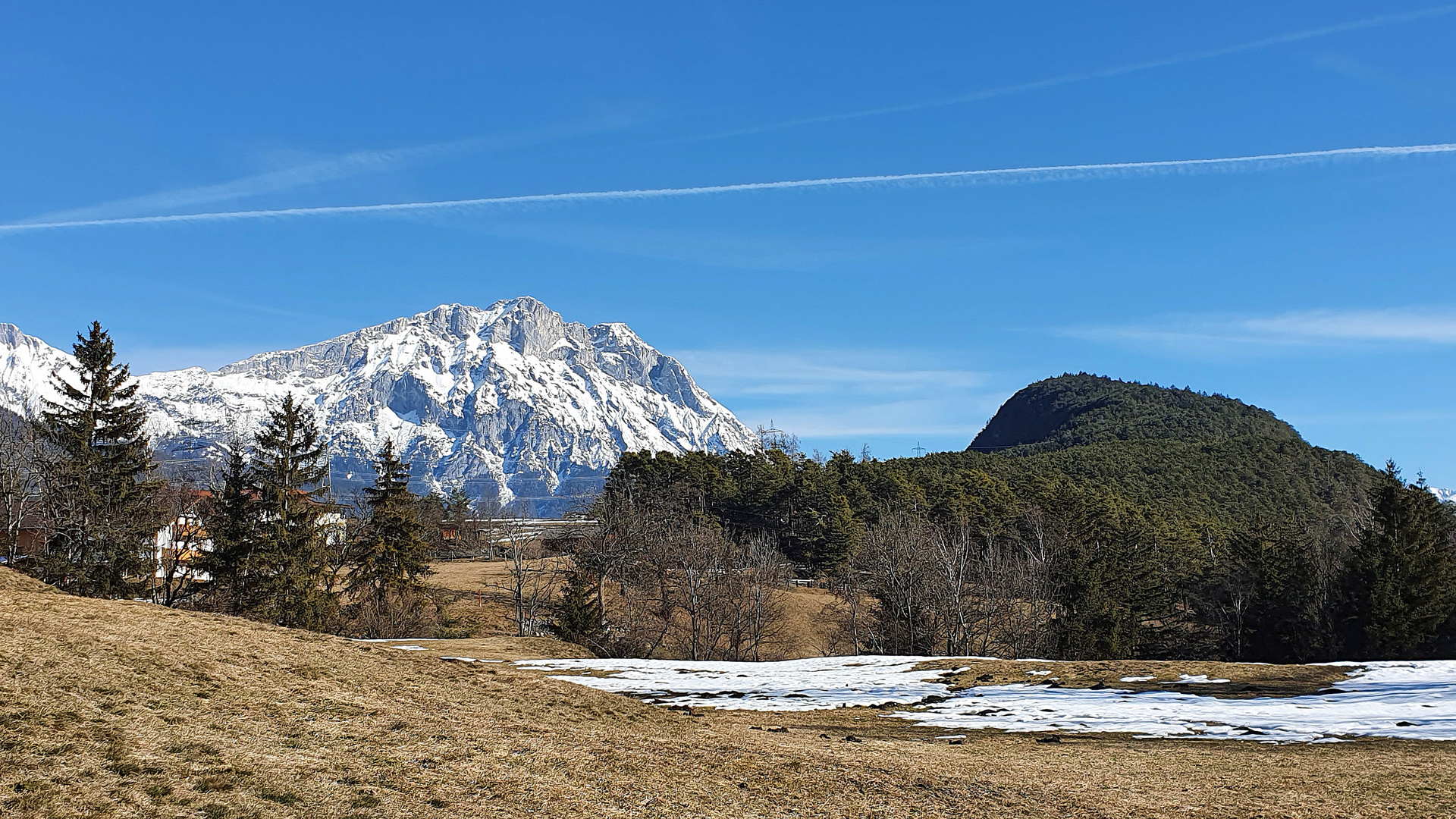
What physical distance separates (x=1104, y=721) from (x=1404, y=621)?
37.7 m

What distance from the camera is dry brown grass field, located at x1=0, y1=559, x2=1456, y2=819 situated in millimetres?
10617

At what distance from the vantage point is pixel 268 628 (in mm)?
20938

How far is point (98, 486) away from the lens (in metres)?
42.0

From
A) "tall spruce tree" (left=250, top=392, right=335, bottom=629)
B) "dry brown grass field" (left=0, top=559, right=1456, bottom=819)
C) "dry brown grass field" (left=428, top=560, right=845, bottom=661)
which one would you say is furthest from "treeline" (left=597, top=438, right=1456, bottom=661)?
"dry brown grass field" (left=0, top=559, right=1456, bottom=819)

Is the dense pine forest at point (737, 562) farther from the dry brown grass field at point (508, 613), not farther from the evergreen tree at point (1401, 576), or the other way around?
the dry brown grass field at point (508, 613)

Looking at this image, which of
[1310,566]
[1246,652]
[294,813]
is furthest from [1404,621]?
[294,813]

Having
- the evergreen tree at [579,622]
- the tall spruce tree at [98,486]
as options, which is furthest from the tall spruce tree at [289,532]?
the evergreen tree at [579,622]

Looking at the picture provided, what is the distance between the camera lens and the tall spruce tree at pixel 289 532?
1737 inches

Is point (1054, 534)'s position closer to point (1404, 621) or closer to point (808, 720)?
point (1404, 621)

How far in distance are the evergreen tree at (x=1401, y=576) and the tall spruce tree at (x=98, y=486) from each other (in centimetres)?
6343

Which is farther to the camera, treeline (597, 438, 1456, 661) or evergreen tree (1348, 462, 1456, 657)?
treeline (597, 438, 1456, 661)

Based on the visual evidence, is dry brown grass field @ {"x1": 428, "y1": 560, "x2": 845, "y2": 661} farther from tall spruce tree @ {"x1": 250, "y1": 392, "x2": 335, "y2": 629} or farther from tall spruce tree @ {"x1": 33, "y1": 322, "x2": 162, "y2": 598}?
tall spruce tree @ {"x1": 33, "y1": 322, "x2": 162, "y2": 598}

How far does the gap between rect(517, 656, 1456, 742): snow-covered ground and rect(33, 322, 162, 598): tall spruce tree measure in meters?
23.2

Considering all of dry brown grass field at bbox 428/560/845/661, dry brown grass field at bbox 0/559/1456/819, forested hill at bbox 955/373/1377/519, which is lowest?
dry brown grass field at bbox 428/560/845/661
